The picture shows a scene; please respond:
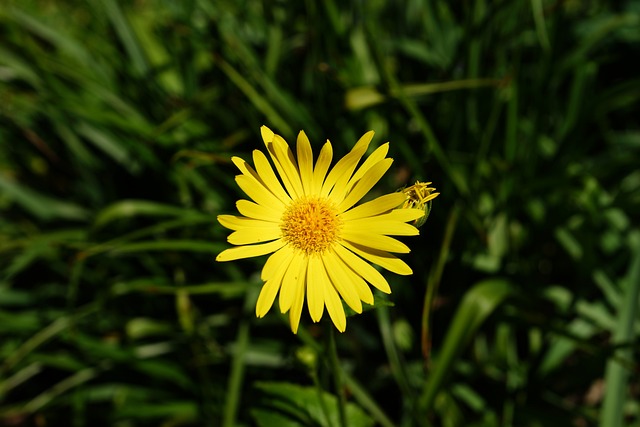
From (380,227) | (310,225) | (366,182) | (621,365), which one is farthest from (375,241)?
(621,365)

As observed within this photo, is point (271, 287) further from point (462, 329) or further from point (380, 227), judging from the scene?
point (462, 329)

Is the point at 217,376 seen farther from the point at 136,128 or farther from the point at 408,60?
the point at 408,60

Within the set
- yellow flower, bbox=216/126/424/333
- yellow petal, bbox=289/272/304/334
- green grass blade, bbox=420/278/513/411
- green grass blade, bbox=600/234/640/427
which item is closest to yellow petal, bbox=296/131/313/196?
yellow flower, bbox=216/126/424/333

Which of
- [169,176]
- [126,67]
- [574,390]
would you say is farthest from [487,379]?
[126,67]

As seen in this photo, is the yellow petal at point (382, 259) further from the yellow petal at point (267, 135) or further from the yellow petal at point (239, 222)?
the yellow petal at point (267, 135)

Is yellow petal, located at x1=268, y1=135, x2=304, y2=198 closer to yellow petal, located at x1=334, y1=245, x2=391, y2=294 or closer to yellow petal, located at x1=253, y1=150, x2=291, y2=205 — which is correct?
yellow petal, located at x1=253, y1=150, x2=291, y2=205
